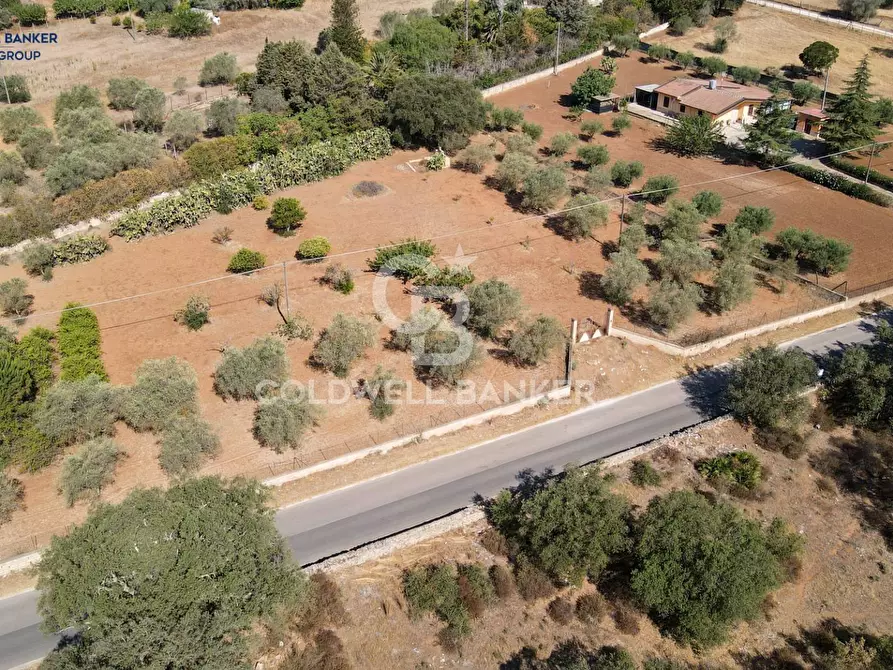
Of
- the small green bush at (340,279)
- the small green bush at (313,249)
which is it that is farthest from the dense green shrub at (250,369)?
the small green bush at (313,249)

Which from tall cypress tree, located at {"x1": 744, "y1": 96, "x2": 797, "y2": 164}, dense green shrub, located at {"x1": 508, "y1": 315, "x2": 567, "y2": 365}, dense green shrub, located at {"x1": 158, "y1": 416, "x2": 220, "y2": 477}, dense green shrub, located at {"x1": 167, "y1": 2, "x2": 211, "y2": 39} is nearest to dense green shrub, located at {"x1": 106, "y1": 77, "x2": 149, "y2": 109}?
dense green shrub, located at {"x1": 167, "y1": 2, "x2": 211, "y2": 39}

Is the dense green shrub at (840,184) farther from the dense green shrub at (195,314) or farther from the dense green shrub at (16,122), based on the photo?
the dense green shrub at (16,122)

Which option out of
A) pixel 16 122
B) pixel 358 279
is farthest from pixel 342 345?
pixel 16 122

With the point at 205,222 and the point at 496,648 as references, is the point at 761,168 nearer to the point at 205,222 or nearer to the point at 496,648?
the point at 205,222

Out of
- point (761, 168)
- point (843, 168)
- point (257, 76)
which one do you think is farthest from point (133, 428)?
point (843, 168)

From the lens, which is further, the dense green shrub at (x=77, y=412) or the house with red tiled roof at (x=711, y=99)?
the house with red tiled roof at (x=711, y=99)

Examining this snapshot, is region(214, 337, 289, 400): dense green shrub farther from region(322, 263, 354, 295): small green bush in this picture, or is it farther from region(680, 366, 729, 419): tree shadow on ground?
region(680, 366, 729, 419): tree shadow on ground

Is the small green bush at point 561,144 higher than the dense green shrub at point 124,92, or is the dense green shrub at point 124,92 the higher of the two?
the dense green shrub at point 124,92
